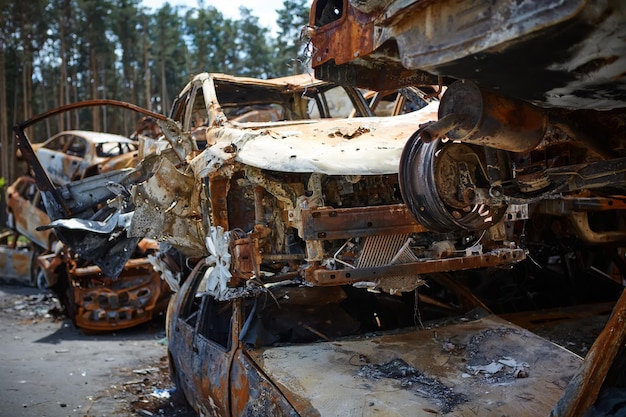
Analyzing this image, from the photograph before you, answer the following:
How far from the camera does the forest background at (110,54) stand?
26406 millimetres

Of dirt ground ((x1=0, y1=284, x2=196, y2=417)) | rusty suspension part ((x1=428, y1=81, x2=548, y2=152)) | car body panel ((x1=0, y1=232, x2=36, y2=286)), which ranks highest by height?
rusty suspension part ((x1=428, y1=81, x2=548, y2=152))

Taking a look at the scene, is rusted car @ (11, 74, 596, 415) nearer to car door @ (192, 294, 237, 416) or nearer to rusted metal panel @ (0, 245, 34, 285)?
car door @ (192, 294, 237, 416)

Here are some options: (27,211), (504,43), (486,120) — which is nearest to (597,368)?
(486,120)

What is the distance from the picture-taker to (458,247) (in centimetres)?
397

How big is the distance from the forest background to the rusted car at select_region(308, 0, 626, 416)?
77.6 feet

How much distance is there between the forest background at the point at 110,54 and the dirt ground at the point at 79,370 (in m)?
18.7

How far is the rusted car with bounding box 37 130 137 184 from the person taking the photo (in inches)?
379

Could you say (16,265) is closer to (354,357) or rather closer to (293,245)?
(293,245)

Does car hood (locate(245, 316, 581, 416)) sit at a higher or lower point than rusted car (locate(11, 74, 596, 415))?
lower

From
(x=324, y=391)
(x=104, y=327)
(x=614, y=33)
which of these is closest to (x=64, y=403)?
(x=104, y=327)

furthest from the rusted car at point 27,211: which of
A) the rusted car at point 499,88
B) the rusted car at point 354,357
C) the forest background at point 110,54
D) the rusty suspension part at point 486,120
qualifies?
the forest background at point 110,54

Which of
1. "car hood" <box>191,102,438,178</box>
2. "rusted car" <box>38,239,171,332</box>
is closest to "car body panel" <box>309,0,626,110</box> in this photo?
"car hood" <box>191,102,438,178</box>

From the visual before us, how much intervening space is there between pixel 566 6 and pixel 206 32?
33.8 meters

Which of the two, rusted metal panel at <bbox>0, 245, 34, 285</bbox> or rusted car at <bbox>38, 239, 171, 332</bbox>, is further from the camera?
rusted metal panel at <bbox>0, 245, 34, 285</bbox>
